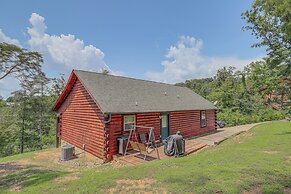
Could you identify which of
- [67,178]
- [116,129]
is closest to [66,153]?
[116,129]

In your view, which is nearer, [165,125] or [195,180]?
[195,180]

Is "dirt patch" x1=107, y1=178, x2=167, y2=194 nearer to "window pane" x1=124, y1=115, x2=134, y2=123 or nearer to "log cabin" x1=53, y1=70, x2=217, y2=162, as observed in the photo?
"log cabin" x1=53, y1=70, x2=217, y2=162

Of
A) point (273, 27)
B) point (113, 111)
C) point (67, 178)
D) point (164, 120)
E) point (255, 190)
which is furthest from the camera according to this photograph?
point (273, 27)

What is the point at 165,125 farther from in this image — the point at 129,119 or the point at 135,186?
the point at 135,186

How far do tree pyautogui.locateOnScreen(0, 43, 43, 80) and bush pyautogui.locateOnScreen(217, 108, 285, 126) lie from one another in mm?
23721

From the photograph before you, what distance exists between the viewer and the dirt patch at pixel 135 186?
485cm

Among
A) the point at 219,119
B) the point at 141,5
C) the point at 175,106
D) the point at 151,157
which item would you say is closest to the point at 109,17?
the point at 141,5

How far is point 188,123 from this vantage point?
16312mm

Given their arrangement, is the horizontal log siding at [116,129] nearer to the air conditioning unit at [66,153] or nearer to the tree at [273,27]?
the air conditioning unit at [66,153]

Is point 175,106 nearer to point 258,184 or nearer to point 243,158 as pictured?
point 243,158

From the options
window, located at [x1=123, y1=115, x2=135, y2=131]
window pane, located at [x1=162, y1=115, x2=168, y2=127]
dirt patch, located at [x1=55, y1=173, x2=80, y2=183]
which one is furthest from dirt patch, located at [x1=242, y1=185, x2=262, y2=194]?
window pane, located at [x1=162, y1=115, x2=168, y2=127]

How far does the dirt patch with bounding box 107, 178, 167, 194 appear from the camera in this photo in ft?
15.9

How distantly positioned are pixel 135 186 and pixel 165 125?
9267mm

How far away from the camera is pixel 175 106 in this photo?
15.4 metres
